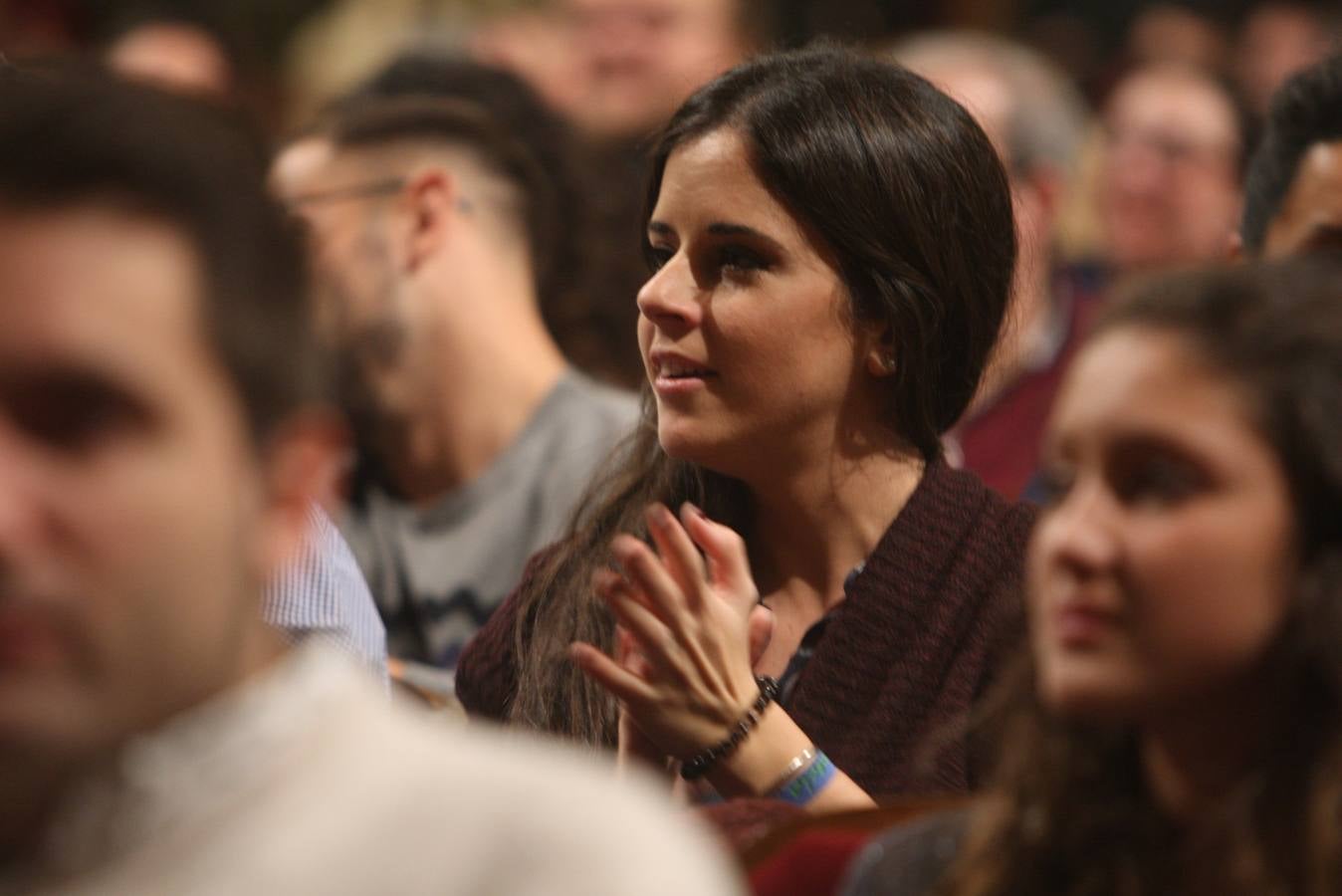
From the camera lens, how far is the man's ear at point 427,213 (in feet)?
11.4

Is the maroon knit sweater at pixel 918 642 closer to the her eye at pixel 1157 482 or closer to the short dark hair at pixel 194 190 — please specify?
the her eye at pixel 1157 482

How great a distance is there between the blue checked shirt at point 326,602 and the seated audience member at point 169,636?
0.97 meters

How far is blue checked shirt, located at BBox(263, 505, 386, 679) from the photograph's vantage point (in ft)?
6.93

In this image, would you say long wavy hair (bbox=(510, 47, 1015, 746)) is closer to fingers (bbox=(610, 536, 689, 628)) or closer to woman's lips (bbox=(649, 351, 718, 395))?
woman's lips (bbox=(649, 351, 718, 395))

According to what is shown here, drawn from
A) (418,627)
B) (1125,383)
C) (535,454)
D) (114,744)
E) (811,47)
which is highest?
(811,47)

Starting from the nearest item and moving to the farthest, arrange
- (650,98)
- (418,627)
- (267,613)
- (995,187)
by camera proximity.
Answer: (267,613), (995,187), (418,627), (650,98)

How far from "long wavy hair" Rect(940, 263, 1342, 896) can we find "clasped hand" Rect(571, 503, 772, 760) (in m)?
0.40

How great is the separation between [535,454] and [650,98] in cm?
208

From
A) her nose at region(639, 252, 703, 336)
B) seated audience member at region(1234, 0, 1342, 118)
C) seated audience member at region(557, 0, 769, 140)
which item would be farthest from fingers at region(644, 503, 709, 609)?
seated audience member at region(1234, 0, 1342, 118)

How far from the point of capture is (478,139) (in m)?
3.59

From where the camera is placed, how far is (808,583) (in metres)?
2.21

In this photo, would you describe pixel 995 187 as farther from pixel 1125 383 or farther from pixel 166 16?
pixel 166 16

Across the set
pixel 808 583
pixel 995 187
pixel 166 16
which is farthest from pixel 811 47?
pixel 166 16

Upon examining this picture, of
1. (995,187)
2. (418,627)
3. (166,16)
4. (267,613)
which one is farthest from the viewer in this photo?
(166,16)
